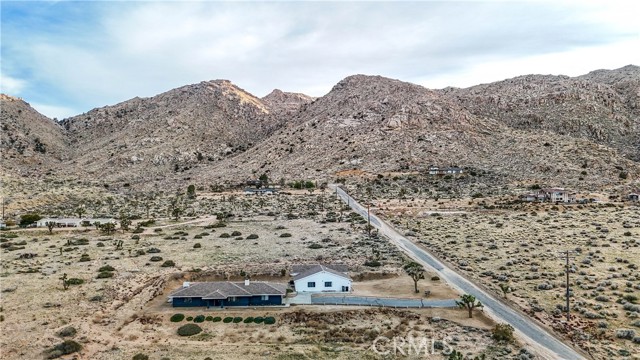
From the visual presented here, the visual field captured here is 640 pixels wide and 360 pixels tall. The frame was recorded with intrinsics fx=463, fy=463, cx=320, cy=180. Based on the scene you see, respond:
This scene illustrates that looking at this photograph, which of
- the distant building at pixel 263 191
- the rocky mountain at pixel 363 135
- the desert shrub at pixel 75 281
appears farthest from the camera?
the rocky mountain at pixel 363 135

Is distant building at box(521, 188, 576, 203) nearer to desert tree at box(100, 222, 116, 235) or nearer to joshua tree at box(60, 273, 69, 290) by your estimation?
desert tree at box(100, 222, 116, 235)

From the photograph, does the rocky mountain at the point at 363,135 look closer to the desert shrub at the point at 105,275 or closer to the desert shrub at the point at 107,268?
the desert shrub at the point at 107,268

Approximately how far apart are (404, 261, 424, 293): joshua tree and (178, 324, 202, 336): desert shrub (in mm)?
19109

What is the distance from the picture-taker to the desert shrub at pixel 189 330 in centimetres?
3446

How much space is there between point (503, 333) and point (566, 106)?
427 feet

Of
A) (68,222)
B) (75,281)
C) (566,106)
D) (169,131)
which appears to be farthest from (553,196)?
(169,131)

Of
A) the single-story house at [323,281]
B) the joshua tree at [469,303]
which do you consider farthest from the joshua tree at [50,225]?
the joshua tree at [469,303]

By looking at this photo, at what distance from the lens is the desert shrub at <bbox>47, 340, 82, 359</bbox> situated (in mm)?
30266

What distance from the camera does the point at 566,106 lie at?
5546 inches

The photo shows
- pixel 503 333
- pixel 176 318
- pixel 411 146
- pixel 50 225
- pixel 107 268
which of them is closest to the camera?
pixel 503 333

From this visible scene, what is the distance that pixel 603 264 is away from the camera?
46.9 m

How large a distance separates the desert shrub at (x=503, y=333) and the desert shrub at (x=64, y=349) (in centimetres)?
2841

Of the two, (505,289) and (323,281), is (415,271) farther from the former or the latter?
(323,281)

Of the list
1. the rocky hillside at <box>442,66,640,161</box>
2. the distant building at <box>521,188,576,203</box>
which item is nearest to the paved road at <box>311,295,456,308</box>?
the distant building at <box>521,188,576,203</box>
